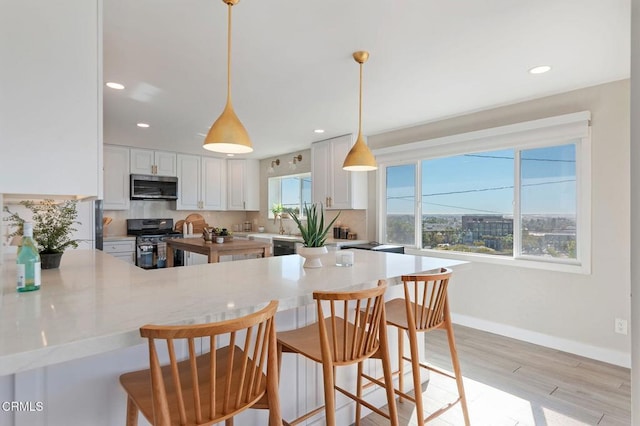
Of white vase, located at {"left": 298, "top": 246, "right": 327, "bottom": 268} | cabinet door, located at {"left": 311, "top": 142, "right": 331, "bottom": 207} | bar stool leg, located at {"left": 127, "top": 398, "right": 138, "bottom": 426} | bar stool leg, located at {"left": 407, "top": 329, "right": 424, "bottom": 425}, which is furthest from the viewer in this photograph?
cabinet door, located at {"left": 311, "top": 142, "right": 331, "bottom": 207}

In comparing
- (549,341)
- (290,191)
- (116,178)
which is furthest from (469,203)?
(116,178)

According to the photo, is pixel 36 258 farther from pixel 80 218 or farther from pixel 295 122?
pixel 295 122

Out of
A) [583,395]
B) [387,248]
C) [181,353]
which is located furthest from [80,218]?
[583,395]

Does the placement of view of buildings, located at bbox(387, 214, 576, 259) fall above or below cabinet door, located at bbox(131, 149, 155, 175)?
below

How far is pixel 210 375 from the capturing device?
2.98 feet

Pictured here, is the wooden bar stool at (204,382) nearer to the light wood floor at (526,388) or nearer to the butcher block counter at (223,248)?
the light wood floor at (526,388)

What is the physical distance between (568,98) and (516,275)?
5.48 ft

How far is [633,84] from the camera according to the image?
33.4 inches

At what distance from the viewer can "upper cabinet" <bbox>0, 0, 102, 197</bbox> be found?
115cm

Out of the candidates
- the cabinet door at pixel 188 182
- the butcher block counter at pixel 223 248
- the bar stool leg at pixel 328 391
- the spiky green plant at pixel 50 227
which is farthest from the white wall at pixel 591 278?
the cabinet door at pixel 188 182

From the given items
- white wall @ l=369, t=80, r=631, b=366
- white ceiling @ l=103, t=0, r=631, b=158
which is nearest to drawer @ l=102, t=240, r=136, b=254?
white ceiling @ l=103, t=0, r=631, b=158

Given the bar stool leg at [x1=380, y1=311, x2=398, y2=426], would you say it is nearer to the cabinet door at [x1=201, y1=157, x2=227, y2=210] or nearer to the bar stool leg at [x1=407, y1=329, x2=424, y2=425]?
the bar stool leg at [x1=407, y1=329, x2=424, y2=425]

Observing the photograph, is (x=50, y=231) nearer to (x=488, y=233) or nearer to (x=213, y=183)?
(x=488, y=233)

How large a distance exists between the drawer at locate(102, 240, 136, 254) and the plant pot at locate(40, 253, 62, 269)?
11.0 ft
